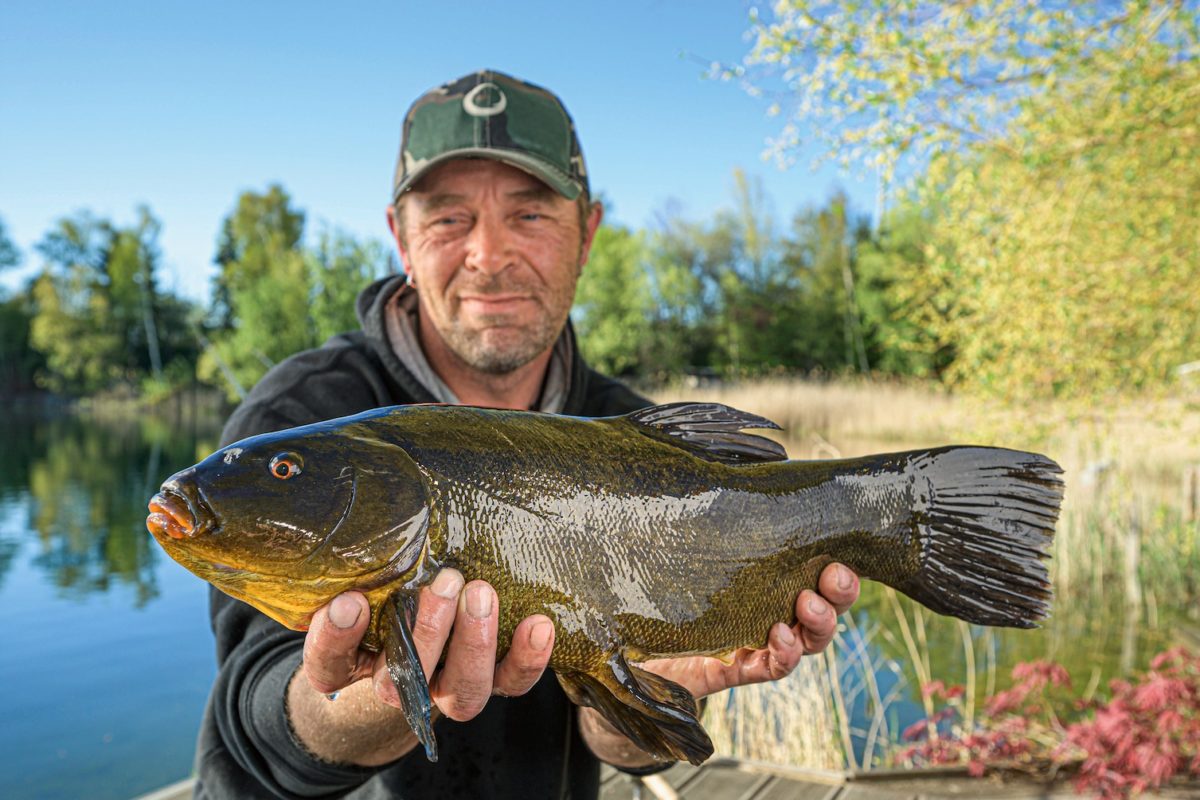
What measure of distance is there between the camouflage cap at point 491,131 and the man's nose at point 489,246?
0.20 metres

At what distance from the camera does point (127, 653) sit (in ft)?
35.9

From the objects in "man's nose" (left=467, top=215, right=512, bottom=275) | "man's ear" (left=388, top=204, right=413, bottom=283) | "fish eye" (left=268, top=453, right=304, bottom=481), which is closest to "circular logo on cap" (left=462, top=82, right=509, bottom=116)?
"man's nose" (left=467, top=215, right=512, bottom=275)

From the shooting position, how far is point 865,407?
16234 mm

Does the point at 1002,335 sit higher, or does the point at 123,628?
the point at 1002,335

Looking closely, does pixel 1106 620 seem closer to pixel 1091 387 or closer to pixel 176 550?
pixel 1091 387

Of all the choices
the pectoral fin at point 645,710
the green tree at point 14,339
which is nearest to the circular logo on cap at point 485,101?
the pectoral fin at point 645,710

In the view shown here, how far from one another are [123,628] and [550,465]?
12.3 meters

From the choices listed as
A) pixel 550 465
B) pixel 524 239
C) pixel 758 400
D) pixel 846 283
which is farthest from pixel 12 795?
pixel 846 283

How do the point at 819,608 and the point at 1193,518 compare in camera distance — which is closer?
the point at 819,608

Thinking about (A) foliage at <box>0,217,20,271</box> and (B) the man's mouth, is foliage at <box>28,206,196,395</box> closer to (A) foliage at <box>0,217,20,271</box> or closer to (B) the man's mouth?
(A) foliage at <box>0,217,20,271</box>

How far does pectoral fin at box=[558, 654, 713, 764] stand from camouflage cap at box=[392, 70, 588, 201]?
1545 mm

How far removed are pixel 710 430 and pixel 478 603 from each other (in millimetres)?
690

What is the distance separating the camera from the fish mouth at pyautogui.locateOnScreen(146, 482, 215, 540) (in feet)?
4.78

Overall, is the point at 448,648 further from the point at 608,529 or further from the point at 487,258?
the point at 487,258
